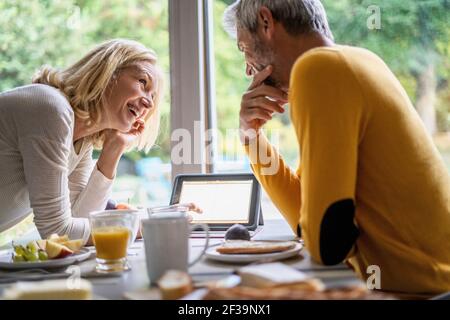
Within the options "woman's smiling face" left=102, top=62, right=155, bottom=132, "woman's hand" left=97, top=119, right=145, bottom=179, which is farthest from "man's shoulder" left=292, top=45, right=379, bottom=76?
"woman's hand" left=97, top=119, right=145, bottom=179

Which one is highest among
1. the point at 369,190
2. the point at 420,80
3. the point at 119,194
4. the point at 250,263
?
the point at 420,80

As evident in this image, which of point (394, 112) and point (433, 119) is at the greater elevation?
point (394, 112)

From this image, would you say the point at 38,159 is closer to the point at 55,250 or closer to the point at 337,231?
the point at 55,250

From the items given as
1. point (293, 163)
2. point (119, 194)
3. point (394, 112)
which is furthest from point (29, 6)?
point (394, 112)

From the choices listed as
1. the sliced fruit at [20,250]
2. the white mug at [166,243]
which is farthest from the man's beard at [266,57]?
the sliced fruit at [20,250]

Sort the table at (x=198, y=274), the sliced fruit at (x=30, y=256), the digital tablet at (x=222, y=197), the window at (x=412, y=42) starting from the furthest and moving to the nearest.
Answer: the window at (x=412, y=42)
the digital tablet at (x=222, y=197)
the sliced fruit at (x=30, y=256)
the table at (x=198, y=274)

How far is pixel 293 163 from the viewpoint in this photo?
2.28 metres

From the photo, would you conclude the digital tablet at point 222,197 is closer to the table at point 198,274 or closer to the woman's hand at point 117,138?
the woman's hand at point 117,138

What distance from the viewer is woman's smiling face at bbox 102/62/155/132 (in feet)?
6.25

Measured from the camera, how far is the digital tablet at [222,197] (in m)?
1.78

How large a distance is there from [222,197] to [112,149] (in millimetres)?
Answer: 408

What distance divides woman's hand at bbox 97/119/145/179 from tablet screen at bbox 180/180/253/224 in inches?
9.7
